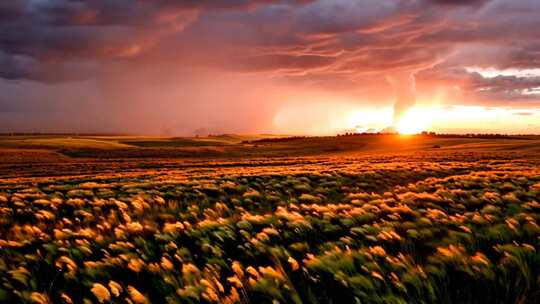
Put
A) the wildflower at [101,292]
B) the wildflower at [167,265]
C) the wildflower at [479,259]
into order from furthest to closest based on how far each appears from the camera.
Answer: the wildflower at [167,265] < the wildflower at [479,259] < the wildflower at [101,292]

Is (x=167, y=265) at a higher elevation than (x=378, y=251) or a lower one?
lower

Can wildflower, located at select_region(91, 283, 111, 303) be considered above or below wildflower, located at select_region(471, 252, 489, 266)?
below

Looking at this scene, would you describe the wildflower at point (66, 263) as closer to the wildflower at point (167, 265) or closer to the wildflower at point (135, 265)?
the wildflower at point (135, 265)

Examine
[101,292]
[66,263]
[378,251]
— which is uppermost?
[378,251]

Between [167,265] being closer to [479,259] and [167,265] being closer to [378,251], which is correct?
[378,251]

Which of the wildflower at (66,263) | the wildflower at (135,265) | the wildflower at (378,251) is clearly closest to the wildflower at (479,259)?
the wildflower at (378,251)

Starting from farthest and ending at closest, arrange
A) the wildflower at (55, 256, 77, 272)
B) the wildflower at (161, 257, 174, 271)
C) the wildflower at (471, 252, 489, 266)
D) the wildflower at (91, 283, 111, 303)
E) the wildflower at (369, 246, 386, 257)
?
the wildflower at (55, 256, 77, 272), the wildflower at (369, 246, 386, 257), the wildflower at (161, 257, 174, 271), the wildflower at (471, 252, 489, 266), the wildflower at (91, 283, 111, 303)

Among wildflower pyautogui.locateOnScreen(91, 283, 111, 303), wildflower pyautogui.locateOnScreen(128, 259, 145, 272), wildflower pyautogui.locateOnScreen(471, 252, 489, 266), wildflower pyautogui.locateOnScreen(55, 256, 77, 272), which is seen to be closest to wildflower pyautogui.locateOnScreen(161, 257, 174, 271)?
wildflower pyautogui.locateOnScreen(128, 259, 145, 272)

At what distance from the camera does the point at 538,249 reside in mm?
5262

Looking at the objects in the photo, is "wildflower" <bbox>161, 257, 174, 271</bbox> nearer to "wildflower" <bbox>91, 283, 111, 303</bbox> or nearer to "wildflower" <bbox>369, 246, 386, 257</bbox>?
"wildflower" <bbox>91, 283, 111, 303</bbox>

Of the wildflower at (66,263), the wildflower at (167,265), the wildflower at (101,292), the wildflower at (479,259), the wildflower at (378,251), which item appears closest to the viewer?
the wildflower at (101,292)

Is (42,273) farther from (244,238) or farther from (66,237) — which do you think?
(244,238)

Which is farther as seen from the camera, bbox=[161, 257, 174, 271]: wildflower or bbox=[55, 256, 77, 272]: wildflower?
bbox=[55, 256, 77, 272]: wildflower

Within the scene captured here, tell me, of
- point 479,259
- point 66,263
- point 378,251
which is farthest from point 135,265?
point 479,259
